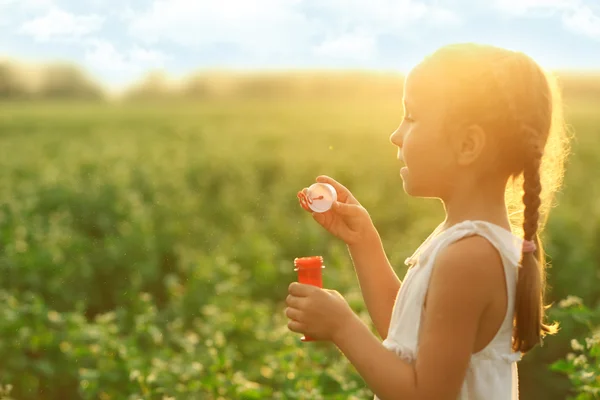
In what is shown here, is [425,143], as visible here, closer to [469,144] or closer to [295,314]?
[469,144]

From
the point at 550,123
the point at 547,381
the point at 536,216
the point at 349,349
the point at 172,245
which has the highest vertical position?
the point at 550,123

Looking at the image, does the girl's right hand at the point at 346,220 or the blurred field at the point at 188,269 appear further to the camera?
the blurred field at the point at 188,269

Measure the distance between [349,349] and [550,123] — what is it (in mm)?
714

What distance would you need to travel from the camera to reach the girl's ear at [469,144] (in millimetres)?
1887

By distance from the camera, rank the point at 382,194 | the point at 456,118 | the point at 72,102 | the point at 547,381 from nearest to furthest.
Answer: the point at 456,118, the point at 547,381, the point at 382,194, the point at 72,102

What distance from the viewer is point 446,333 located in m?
1.83

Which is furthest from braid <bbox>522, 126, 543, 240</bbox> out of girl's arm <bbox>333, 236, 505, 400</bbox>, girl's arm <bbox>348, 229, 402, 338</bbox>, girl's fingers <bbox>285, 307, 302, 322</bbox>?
girl's fingers <bbox>285, 307, 302, 322</bbox>

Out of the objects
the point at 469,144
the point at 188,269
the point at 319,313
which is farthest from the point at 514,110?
the point at 188,269

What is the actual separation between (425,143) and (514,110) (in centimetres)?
21

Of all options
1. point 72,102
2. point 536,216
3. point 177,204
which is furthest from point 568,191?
point 72,102

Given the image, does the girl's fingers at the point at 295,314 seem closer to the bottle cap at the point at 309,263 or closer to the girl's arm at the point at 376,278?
the bottle cap at the point at 309,263

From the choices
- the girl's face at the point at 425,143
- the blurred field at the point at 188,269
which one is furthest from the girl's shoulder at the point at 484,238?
the blurred field at the point at 188,269

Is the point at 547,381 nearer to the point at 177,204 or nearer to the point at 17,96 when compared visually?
the point at 177,204

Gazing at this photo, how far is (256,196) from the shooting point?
10031 millimetres
